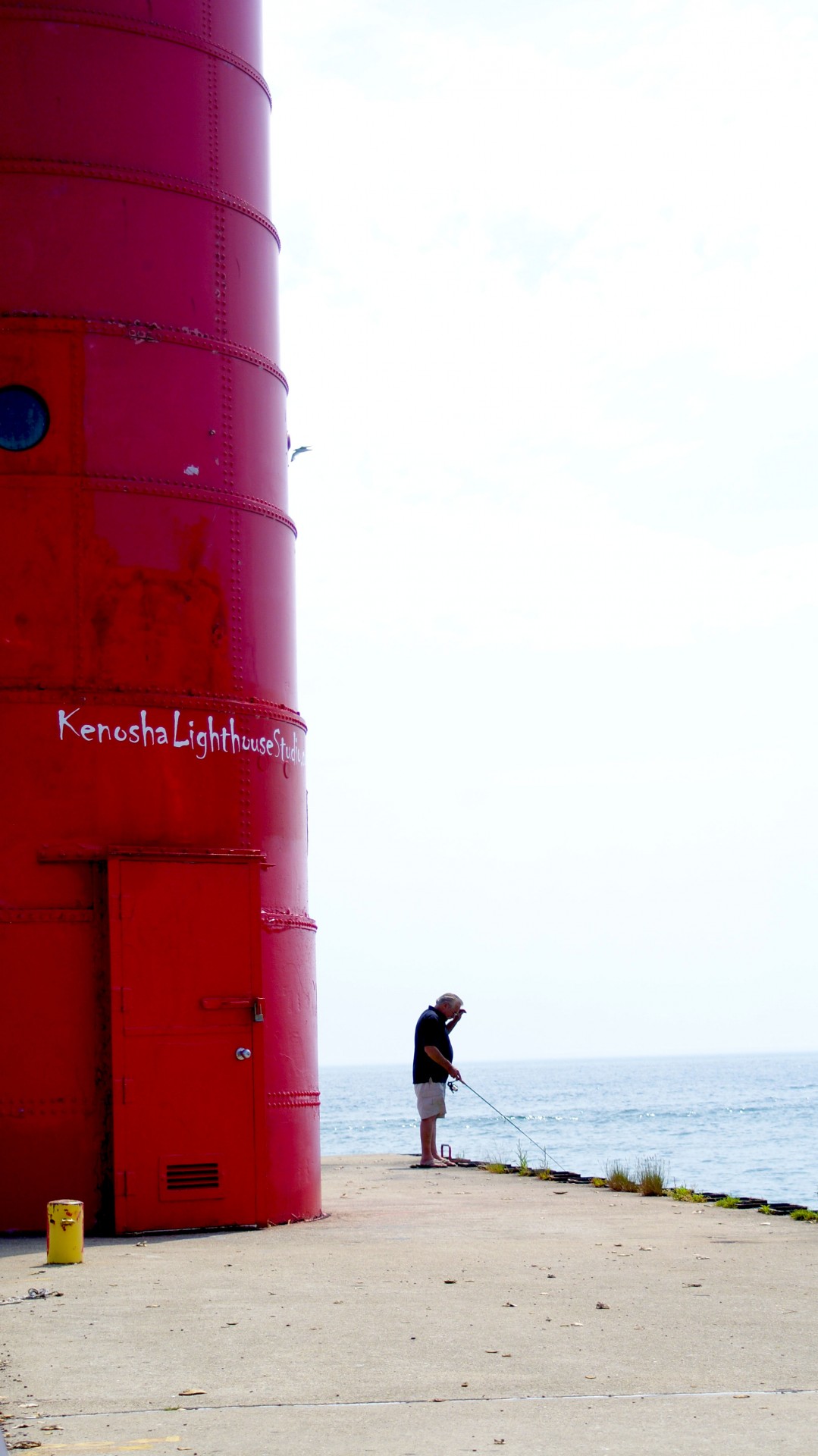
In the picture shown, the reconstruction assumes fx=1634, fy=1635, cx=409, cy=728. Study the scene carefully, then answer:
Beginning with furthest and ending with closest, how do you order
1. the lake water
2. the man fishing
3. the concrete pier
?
the lake water → the man fishing → the concrete pier

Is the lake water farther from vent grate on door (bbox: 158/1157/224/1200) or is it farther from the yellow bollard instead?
the yellow bollard

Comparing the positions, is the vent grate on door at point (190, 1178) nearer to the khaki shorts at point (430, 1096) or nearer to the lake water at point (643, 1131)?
the khaki shorts at point (430, 1096)

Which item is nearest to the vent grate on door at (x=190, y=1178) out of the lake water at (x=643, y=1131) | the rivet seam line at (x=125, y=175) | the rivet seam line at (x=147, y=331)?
the rivet seam line at (x=147, y=331)

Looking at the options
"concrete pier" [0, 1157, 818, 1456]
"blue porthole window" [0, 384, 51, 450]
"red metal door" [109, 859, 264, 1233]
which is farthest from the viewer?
"blue porthole window" [0, 384, 51, 450]

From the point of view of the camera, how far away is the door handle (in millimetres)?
10477

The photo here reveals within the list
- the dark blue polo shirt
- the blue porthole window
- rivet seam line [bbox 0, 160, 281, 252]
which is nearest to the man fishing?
the dark blue polo shirt

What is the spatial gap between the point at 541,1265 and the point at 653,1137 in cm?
4238

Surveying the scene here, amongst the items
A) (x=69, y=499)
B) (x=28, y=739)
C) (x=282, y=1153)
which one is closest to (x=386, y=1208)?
(x=282, y=1153)

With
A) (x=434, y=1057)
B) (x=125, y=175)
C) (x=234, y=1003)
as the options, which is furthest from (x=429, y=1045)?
(x=125, y=175)

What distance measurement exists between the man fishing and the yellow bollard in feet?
19.9

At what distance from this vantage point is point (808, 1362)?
5.94 meters

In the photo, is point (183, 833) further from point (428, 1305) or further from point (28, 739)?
point (428, 1305)

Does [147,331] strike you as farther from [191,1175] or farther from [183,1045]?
[191,1175]

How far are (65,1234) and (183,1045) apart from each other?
193 centimetres
